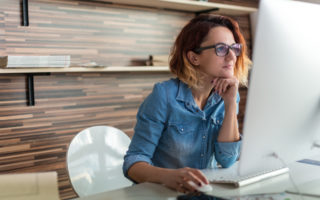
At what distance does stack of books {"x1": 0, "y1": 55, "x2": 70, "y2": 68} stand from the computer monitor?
1507 millimetres

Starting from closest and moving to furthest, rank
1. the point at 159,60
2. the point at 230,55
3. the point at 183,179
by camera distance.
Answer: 1. the point at 183,179
2. the point at 230,55
3. the point at 159,60

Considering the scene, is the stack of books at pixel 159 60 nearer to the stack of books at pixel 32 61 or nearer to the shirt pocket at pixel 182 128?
the stack of books at pixel 32 61

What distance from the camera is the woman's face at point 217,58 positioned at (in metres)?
1.34

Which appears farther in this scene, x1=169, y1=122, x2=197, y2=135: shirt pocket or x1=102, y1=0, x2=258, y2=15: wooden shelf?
x1=102, y1=0, x2=258, y2=15: wooden shelf

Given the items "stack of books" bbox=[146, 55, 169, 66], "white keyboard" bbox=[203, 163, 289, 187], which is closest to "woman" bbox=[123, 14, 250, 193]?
"white keyboard" bbox=[203, 163, 289, 187]

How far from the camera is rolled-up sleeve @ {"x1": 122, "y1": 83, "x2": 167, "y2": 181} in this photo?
4.20ft

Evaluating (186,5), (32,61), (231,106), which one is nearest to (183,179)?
(231,106)

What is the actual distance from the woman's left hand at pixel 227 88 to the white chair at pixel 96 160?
818 mm

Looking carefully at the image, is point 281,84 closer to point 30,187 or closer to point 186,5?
point 30,187

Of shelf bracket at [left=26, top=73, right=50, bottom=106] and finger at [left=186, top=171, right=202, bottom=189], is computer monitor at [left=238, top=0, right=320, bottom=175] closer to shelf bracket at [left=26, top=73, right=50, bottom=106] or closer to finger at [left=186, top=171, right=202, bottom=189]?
finger at [left=186, top=171, right=202, bottom=189]

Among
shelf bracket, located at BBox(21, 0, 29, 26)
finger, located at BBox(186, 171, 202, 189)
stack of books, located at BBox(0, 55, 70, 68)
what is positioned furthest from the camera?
shelf bracket, located at BBox(21, 0, 29, 26)

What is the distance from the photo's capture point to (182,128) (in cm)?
137

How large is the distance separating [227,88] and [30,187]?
2.57 ft

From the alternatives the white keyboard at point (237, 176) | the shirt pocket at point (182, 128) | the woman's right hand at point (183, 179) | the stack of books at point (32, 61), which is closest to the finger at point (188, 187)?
the woman's right hand at point (183, 179)
